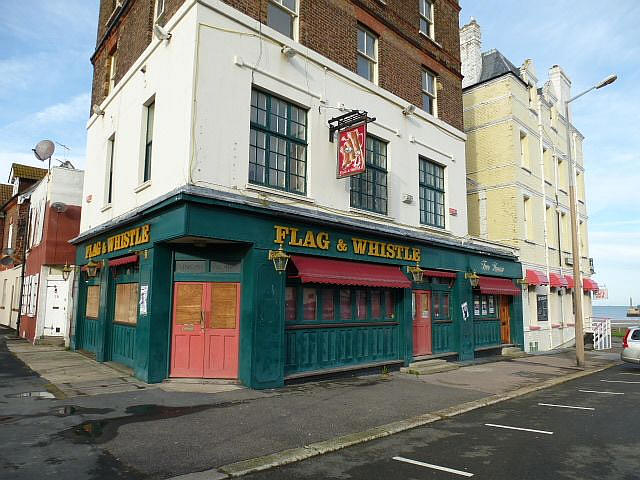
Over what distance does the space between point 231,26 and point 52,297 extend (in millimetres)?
12603

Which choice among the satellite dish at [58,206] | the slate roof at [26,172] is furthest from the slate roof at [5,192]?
the satellite dish at [58,206]

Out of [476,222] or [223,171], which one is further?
[476,222]

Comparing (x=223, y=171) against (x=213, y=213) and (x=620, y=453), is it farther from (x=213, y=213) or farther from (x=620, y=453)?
(x=620, y=453)

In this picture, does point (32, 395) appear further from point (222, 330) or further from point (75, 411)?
point (222, 330)

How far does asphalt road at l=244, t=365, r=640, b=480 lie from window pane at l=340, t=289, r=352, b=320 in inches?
169

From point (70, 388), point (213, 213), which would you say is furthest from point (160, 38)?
point (70, 388)

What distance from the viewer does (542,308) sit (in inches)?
840

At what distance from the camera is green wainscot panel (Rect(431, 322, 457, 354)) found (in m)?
15.3

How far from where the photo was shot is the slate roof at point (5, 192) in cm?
3022

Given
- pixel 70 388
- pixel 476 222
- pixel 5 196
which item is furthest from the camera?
pixel 5 196

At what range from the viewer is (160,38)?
10750mm

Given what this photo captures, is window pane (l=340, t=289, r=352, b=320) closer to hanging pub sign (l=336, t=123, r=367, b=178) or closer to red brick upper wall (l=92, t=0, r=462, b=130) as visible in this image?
hanging pub sign (l=336, t=123, r=367, b=178)

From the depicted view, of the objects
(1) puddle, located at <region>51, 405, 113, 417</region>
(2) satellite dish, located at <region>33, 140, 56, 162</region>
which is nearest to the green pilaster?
(1) puddle, located at <region>51, 405, 113, 417</region>

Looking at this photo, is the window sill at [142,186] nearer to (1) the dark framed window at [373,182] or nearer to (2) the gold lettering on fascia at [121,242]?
(2) the gold lettering on fascia at [121,242]
